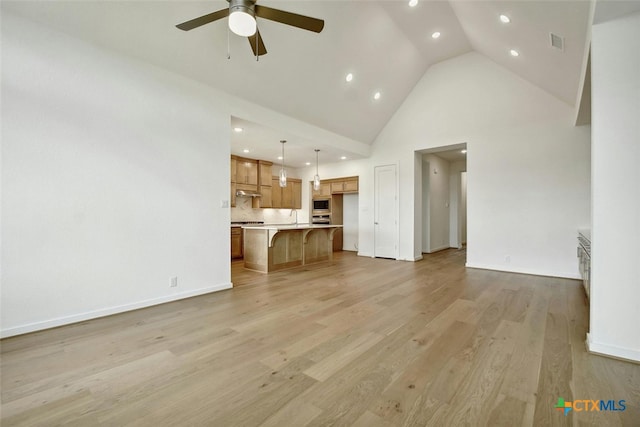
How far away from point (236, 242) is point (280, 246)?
1999 millimetres

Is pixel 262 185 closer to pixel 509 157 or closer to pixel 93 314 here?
pixel 93 314

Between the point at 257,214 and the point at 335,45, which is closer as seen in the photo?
the point at 335,45

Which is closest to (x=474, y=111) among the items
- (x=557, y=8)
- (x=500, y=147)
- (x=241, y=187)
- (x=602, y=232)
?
(x=500, y=147)

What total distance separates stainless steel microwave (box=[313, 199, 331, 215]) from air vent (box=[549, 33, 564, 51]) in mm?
6039

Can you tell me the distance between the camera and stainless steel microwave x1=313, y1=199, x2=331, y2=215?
8.62m

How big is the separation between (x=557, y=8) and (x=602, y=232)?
224 centimetres

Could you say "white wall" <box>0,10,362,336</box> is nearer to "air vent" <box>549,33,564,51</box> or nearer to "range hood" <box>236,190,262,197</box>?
"range hood" <box>236,190,262,197</box>

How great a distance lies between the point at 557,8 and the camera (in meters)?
2.74

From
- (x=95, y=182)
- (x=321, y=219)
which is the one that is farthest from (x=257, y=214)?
(x=95, y=182)

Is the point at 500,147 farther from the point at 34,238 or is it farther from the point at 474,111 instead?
the point at 34,238

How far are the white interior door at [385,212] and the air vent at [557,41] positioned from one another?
12.6 ft

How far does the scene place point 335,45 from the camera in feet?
14.3

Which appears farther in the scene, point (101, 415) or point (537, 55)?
point (537, 55)

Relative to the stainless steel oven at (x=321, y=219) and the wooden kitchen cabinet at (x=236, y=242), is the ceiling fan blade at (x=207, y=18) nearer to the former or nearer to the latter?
the wooden kitchen cabinet at (x=236, y=242)
